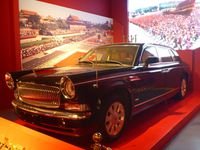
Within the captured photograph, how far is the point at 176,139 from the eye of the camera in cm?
304

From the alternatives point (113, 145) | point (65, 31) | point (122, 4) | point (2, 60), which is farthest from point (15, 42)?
point (122, 4)

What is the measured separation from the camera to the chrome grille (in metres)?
2.54

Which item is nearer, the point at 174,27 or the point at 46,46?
the point at 46,46

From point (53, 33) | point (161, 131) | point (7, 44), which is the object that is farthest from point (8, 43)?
point (161, 131)

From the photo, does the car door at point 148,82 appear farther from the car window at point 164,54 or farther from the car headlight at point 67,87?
the car headlight at point 67,87

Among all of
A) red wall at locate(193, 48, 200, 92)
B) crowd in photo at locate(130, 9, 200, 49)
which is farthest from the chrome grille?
crowd in photo at locate(130, 9, 200, 49)

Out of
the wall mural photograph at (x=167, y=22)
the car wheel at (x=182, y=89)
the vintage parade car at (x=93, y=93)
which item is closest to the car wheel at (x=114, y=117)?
→ the vintage parade car at (x=93, y=93)

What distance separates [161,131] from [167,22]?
5.48m

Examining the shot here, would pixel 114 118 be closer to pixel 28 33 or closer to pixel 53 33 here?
pixel 28 33

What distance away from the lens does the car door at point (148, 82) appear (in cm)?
327

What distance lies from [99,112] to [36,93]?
0.76m

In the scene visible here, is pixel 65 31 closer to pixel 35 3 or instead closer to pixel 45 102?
pixel 35 3

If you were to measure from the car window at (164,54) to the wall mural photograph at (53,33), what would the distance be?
269 cm

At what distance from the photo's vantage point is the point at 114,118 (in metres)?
2.78
